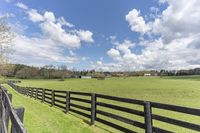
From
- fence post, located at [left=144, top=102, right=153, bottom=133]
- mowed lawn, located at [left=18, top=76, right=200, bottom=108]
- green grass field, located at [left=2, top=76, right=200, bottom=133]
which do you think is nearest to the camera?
fence post, located at [left=144, top=102, right=153, bottom=133]

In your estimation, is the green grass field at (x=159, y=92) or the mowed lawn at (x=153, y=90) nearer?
the green grass field at (x=159, y=92)

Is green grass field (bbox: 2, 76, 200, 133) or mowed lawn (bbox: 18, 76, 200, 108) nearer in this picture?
green grass field (bbox: 2, 76, 200, 133)

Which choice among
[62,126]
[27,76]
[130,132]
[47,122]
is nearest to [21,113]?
[130,132]

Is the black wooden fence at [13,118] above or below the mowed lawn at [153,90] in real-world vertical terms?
above

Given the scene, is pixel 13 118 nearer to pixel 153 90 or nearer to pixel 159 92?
pixel 159 92

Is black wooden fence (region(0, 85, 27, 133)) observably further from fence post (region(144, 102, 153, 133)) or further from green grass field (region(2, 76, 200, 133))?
green grass field (region(2, 76, 200, 133))

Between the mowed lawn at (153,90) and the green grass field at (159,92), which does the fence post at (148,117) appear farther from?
the mowed lawn at (153,90)

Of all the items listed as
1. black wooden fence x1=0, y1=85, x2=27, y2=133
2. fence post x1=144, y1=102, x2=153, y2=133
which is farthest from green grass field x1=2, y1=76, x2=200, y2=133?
black wooden fence x1=0, y1=85, x2=27, y2=133

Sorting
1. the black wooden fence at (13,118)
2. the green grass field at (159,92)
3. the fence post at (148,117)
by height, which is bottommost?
the green grass field at (159,92)

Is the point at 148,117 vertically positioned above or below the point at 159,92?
above

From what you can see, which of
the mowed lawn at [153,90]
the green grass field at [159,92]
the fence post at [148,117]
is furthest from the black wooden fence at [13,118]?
the mowed lawn at [153,90]

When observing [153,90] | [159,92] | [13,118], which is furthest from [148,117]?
[153,90]

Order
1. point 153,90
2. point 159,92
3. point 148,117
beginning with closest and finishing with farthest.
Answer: point 148,117, point 159,92, point 153,90

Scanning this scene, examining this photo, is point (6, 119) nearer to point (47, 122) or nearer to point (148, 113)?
point (148, 113)
